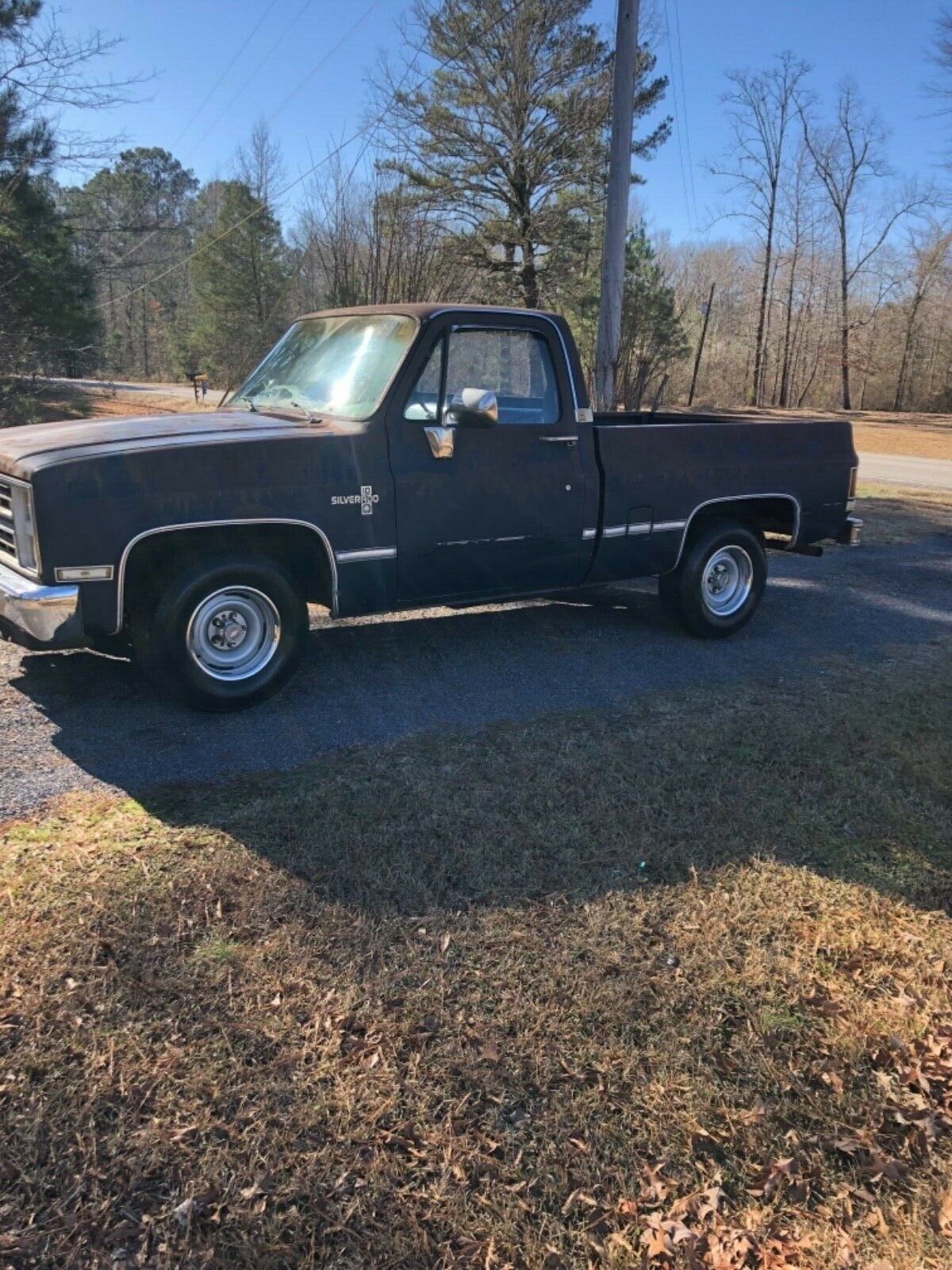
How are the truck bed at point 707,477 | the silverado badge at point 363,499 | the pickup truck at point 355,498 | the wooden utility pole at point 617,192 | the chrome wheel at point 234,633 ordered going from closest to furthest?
the pickup truck at point 355,498
the chrome wheel at point 234,633
the silverado badge at point 363,499
the truck bed at point 707,477
the wooden utility pole at point 617,192

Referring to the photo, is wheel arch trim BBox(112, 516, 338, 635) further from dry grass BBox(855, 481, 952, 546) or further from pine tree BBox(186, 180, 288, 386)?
pine tree BBox(186, 180, 288, 386)

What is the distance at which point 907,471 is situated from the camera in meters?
20.7

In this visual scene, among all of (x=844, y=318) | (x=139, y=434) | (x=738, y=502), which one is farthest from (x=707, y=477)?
(x=844, y=318)

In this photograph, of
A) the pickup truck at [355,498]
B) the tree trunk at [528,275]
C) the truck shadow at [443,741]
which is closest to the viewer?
the truck shadow at [443,741]

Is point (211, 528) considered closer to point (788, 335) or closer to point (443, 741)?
point (443, 741)

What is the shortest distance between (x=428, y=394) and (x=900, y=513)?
1016cm

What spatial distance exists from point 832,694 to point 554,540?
196cm

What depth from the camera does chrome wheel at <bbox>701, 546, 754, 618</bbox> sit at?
6.77 metres

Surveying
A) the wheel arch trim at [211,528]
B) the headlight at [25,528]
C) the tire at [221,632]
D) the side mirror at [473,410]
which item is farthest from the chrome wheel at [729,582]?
the headlight at [25,528]

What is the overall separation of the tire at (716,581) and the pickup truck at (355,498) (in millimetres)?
24

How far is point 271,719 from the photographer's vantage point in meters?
4.78

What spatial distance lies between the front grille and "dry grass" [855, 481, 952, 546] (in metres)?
9.28

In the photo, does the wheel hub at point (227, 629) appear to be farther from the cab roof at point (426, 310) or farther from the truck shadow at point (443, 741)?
the cab roof at point (426, 310)

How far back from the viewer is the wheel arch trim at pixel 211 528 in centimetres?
428
